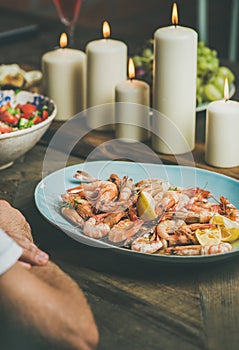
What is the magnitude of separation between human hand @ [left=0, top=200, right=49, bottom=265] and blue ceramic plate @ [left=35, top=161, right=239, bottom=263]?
47mm

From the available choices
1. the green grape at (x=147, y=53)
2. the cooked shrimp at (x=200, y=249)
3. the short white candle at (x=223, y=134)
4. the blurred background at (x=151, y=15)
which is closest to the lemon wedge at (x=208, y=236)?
the cooked shrimp at (x=200, y=249)

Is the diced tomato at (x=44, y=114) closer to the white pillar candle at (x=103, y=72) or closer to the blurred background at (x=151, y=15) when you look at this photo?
the white pillar candle at (x=103, y=72)

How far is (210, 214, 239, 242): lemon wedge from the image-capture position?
109 cm

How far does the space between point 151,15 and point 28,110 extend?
266cm

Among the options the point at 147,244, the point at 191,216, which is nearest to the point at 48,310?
the point at 147,244

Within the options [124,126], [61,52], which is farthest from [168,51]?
A: [61,52]

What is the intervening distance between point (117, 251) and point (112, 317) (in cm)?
13

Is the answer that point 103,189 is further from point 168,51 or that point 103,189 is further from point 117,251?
point 168,51

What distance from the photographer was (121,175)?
1.37 meters

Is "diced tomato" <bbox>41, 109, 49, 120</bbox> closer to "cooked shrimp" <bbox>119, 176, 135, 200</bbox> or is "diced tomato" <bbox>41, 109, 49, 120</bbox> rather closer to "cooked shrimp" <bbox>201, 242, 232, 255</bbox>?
"cooked shrimp" <bbox>119, 176, 135, 200</bbox>

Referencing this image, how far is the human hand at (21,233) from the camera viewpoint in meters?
1.00

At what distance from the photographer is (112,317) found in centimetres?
96

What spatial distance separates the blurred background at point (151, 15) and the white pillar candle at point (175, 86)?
240cm

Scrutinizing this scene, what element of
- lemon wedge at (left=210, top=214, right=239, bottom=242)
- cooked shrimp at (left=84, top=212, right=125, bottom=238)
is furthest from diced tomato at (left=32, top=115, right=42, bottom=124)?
lemon wedge at (left=210, top=214, right=239, bottom=242)
